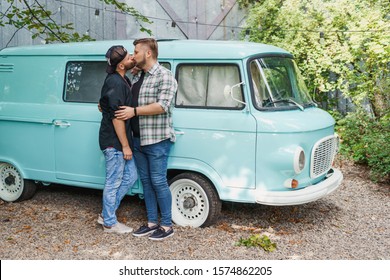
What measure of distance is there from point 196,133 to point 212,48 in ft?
3.12

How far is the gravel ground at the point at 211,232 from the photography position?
17.4 feet

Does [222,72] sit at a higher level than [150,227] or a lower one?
higher

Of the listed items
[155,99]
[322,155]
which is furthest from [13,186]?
[322,155]

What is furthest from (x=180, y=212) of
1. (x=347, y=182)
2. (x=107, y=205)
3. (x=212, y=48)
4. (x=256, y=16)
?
(x=256, y=16)

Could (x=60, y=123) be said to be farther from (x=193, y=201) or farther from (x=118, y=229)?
(x=193, y=201)

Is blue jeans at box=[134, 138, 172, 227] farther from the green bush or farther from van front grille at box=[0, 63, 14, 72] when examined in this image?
the green bush

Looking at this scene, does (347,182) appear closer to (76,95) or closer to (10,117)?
(76,95)

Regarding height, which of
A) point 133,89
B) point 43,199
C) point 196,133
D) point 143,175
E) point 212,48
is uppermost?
point 212,48

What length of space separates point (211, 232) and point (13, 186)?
3040 millimetres

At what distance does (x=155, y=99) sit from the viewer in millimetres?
5391

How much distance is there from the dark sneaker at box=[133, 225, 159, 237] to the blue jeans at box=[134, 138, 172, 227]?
0.36 ft

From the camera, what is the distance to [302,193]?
18.1 feet

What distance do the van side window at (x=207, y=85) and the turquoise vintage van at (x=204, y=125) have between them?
11 mm
